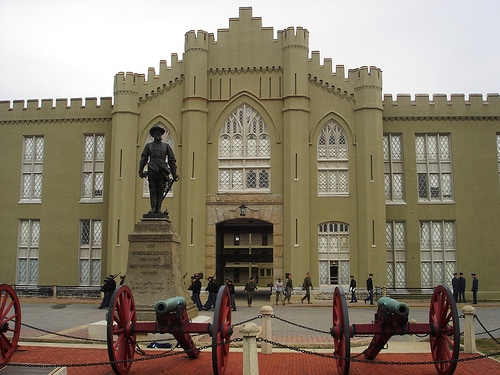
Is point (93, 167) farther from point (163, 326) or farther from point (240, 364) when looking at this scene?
point (163, 326)

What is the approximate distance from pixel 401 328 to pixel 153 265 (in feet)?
22.9

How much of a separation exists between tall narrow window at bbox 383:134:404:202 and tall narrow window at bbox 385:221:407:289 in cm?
139

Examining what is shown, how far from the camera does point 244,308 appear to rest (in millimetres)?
23812

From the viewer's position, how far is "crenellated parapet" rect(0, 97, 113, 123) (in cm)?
2944

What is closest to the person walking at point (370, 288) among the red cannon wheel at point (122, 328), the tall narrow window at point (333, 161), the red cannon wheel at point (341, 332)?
the tall narrow window at point (333, 161)

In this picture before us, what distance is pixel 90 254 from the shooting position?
2877 cm

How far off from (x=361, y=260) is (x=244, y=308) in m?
6.14

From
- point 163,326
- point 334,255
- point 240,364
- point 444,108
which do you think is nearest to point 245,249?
point 334,255

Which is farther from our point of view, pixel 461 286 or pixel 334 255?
pixel 334 255

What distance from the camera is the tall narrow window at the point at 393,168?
92.0 ft

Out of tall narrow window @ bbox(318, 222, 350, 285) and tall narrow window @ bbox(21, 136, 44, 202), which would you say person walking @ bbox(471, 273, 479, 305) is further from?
tall narrow window @ bbox(21, 136, 44, 202)

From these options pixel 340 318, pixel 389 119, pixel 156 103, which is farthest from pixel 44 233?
pixel 340 318

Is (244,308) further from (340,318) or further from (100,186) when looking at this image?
(340,318)

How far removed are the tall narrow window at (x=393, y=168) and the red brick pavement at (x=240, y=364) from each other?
652 inches
